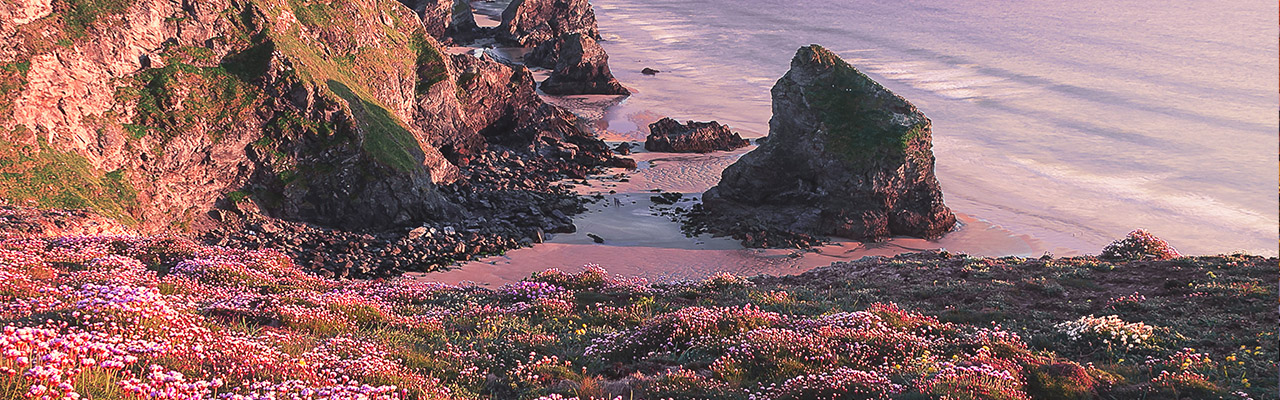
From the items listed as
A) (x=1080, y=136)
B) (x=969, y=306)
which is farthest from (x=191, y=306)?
(x=1080, y=136)

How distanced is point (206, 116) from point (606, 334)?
20.3m

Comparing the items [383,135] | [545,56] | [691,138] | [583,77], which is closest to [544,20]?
[545,56]

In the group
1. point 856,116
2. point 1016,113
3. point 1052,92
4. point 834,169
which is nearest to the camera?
point 834,169

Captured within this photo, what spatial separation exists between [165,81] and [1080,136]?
180ft

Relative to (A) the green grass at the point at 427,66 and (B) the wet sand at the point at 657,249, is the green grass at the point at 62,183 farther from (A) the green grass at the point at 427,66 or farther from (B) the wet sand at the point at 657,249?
(A) the green grass at the point at 427,66

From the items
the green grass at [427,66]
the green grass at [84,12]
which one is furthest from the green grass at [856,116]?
the green grass at [84,12]

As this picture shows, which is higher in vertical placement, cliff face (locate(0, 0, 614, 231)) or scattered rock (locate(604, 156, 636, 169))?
cliff face (locate(0, 0, 614, 231))

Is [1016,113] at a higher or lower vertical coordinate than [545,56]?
lower

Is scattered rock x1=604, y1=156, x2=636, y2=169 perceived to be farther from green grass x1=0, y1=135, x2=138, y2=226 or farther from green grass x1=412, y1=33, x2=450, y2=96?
green grass x1=0, y1=135, x2=138, y2=226

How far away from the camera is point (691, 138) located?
47.8m

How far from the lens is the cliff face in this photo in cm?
2286

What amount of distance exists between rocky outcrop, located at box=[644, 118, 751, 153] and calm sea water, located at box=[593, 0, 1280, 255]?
16.9ft

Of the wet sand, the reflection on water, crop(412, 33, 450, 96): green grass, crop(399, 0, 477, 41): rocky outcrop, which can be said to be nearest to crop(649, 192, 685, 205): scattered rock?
the wet sand

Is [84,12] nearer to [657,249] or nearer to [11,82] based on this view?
[11,82]
